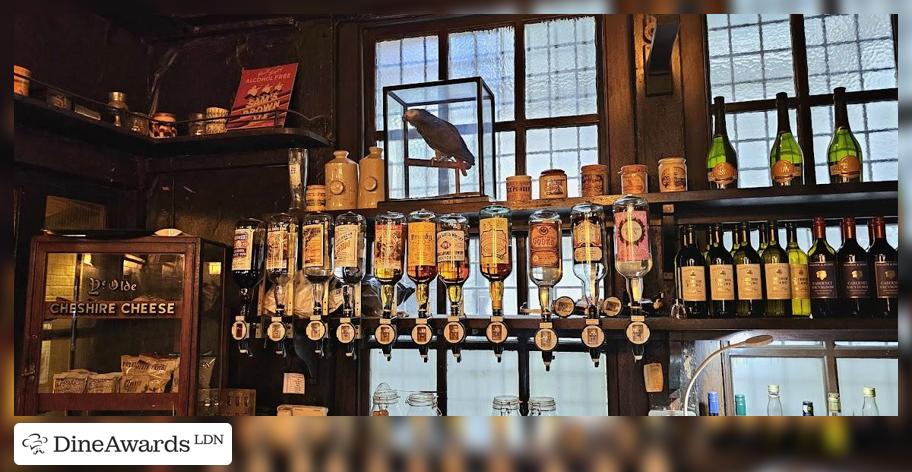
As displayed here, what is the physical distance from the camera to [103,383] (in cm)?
191

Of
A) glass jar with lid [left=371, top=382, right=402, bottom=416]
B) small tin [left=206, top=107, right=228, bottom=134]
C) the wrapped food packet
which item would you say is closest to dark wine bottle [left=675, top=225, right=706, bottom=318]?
glass jar with lid [left=371, top=382, right=402, bottom=416]

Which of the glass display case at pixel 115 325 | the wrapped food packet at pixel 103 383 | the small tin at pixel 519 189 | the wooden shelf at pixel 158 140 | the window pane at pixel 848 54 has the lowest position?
the wrapped food packet at pixel 103 383

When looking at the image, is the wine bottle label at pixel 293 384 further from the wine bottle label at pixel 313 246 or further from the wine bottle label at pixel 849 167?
the wine bottle label at pixel 849 167

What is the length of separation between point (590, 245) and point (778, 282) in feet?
1.66

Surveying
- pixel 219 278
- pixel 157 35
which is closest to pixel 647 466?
pixel 219 278

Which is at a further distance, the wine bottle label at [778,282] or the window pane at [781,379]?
the window pane at [781,379]

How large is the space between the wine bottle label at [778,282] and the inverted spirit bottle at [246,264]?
1.51 m

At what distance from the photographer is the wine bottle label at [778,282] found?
1.61 metres

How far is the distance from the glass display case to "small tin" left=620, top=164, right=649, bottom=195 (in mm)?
1385

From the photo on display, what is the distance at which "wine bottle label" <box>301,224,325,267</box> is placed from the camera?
1.83 meters

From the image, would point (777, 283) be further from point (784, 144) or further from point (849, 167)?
point (784, 144)

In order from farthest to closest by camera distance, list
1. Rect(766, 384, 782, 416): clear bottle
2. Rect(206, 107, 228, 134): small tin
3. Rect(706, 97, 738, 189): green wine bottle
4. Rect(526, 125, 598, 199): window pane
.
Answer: Rect(206, 107, 228, 134): small tin
Rect(526, 125, 598, 199): window pane
Rect(766, 384, 782, 416): clear bottle
Rect(706, 97, 738, 189): green wine bottle

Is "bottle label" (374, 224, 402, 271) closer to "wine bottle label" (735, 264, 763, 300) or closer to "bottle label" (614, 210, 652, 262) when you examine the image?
"bottle label" (614, 210, 652, 262)

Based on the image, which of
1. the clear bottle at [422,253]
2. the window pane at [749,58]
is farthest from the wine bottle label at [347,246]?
the window pane at [749,58]
